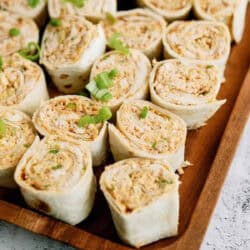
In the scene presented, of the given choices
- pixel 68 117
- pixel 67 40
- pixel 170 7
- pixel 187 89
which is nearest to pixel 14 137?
pixel 68 117

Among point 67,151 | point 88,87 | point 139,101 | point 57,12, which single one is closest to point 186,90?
point 139,101

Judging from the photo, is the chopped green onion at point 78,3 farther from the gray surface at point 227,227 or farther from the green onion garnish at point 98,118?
the gray surface at point 227,227

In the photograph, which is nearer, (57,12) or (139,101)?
(139,101)

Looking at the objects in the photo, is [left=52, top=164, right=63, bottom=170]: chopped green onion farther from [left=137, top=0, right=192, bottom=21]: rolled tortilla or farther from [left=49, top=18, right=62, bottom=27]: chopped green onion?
[left=137, top=0, right=192, bottom=21]: rolled tortilla

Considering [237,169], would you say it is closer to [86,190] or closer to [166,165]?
[166,165]

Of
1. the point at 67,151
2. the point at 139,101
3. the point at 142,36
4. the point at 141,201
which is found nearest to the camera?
the point at 141,201

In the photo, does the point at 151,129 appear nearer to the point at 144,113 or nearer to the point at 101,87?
the point at 144,113
